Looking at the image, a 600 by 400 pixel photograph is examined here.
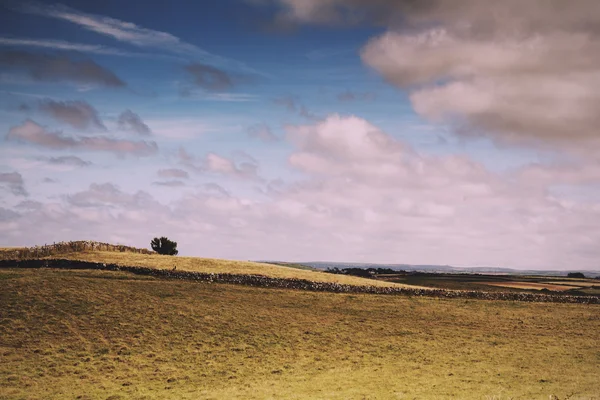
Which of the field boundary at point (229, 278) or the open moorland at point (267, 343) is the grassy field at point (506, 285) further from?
the open moorland at point (267, 343)

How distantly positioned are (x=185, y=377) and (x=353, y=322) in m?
17.9

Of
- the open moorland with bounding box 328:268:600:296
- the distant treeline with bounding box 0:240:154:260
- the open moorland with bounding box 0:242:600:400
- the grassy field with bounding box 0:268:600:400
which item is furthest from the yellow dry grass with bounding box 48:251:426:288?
the open moorland with bounding box 328:268:600:296

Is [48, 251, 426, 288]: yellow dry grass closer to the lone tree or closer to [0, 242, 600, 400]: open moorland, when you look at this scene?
[0, 242, 600, 400]: open moorland

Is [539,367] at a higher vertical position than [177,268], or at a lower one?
lower

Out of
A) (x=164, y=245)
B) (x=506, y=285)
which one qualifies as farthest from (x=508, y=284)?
(x=164, y=245)

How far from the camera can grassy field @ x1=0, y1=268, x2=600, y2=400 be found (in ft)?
86.5

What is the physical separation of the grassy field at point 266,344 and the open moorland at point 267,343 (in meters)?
0.11

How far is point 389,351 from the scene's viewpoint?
114ft

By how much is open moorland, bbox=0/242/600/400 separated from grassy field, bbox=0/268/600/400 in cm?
11

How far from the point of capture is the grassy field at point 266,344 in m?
26.4

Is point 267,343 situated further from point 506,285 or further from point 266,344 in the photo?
point 506,285

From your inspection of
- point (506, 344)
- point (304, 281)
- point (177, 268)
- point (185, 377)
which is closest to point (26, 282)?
point (177, 268)

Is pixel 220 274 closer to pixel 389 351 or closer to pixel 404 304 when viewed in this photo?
pixel 404 304

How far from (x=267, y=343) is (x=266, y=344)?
0.65 feet
